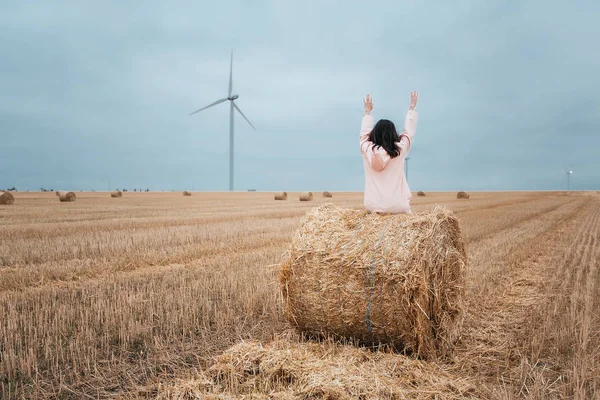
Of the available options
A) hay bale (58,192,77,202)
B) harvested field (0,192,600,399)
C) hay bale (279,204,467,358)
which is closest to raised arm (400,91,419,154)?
hay bale (279,204,467,358)

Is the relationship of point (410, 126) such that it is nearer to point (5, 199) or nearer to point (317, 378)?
point (317, 378)

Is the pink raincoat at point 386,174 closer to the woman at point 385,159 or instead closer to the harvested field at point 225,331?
the woman at point 385,159

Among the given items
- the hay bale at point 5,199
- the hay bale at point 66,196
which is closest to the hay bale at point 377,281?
the hay bale at point 5,199

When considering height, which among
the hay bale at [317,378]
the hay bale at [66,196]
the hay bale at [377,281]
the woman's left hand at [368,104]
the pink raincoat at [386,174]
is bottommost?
the hay bale at [317,378]

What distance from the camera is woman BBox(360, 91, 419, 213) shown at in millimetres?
5195

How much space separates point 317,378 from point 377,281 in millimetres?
1206

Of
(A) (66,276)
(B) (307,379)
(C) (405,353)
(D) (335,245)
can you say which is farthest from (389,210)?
(A) (66,276)

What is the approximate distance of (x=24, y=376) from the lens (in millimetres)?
4293

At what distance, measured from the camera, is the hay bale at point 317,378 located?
3777 mm

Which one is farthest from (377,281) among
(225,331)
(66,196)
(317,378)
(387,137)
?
(66,196)

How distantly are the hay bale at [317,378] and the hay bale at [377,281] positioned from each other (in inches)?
12.8

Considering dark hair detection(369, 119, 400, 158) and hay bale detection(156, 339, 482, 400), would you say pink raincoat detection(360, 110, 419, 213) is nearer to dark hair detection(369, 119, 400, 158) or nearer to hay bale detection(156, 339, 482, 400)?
dark hair detection(369, 119, 400, 158)

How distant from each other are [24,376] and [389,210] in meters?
4.13

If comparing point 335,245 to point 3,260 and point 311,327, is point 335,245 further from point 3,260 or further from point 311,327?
point 3,260
